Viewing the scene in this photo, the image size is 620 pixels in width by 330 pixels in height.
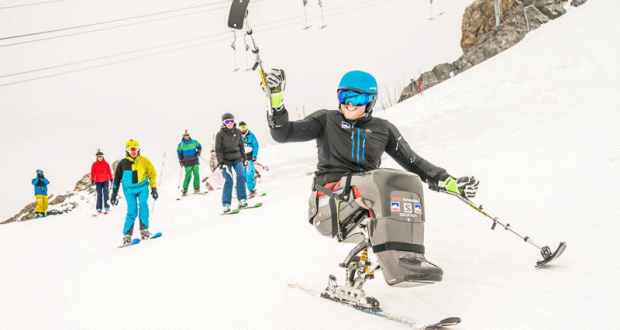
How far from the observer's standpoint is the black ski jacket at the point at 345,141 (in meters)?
3.32

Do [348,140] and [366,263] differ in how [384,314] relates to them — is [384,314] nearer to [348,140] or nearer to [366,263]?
[366,263]

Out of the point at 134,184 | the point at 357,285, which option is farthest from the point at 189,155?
the point at 357,285

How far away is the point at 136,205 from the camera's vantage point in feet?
27.6

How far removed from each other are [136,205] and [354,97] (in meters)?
6.52

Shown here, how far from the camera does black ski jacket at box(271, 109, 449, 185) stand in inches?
131

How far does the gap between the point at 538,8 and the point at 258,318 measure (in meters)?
27.6

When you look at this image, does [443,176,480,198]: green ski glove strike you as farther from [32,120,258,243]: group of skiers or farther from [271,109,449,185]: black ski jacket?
[32,120,258,243]: group of skiers

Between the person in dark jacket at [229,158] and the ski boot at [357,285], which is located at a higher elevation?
the person in dark jacket at [229,158]

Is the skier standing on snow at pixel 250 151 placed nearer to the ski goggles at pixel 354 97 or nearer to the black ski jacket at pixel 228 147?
the black ski jacket at pixel 228 147

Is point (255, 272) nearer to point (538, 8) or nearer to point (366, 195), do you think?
point (366, 195)

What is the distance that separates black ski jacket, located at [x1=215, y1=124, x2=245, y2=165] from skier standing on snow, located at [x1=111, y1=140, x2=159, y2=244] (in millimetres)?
2083

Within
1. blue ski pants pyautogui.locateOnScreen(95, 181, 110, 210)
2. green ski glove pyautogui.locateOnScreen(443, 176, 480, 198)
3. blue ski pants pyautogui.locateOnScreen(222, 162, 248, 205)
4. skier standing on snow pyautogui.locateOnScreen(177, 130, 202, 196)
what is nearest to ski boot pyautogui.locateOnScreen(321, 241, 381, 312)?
green ski glove pyautogui.locateOnScreen(443, 176, 480, 198)

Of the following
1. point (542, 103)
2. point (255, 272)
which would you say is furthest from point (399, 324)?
point (542, 103)

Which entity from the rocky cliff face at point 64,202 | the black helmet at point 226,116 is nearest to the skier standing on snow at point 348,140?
the black helmet at point 226,116
